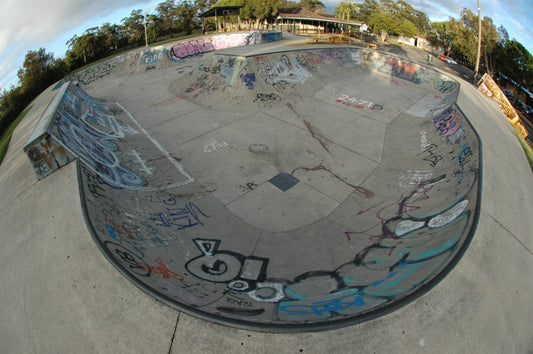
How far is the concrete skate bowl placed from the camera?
17.8 feet

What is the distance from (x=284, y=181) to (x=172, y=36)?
59.1 meters

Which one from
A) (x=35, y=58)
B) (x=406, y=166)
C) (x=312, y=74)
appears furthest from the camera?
(x=35, y=58)

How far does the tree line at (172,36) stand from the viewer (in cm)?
2717

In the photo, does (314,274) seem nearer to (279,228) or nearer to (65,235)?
(279,228)

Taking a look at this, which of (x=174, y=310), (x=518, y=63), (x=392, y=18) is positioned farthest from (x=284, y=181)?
(x=392, y=18)

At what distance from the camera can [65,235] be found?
5723 millimetres

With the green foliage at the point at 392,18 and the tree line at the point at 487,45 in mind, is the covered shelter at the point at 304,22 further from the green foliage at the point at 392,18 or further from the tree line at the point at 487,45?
the tree line at the point at 487,45

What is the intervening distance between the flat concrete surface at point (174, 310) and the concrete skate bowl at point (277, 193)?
223mm

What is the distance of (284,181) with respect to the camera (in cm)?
1027

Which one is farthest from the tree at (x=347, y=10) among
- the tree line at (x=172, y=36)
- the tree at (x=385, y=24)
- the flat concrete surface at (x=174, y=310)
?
the flat concrete surface at (x=174, y=310)

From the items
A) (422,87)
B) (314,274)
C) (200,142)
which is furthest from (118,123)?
(422,87)

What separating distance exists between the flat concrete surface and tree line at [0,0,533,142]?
22.7 meters

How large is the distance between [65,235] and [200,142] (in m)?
7.57

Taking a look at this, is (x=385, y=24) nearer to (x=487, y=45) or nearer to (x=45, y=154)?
(x=487, y=45)
